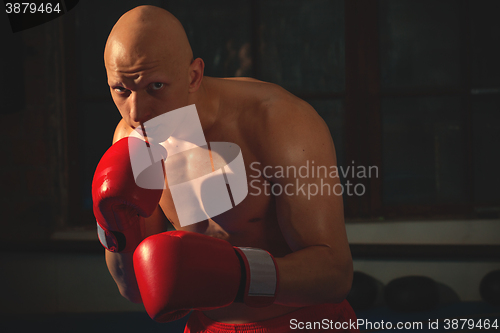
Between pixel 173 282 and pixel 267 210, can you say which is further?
pixel 267 210

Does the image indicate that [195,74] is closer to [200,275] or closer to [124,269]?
[200,275]

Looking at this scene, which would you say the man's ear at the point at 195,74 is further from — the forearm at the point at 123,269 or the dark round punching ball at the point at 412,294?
the dark round punching ball at the point at 412,294

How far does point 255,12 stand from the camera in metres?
2.04

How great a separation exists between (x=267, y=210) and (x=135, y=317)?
1360mm

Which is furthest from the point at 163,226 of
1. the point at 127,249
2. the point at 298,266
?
the point at 298,266

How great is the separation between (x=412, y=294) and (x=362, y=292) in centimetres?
20

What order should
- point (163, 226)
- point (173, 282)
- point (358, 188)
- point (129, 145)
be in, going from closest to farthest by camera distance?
point (173, 282) → point (129, 145) → point (163, 226) → point (358, 188)

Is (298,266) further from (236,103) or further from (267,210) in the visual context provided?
(236,103)

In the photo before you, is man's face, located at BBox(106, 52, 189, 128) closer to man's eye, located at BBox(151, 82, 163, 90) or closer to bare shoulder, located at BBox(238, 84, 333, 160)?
man's eye, located at BBox(151, 82, 163, 90)

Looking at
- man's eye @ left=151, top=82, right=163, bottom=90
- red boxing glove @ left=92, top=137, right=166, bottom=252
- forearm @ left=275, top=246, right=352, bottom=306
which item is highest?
man's eye @ left=151, top=82, right=163, bottom=90

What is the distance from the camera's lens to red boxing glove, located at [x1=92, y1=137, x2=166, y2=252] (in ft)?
2.42

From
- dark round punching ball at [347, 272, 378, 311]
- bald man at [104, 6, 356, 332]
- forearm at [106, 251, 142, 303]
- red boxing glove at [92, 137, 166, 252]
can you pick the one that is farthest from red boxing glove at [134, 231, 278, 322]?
dark round punching ball at [347, 272, 378, 311]

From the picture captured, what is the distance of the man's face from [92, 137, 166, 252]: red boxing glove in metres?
0.12

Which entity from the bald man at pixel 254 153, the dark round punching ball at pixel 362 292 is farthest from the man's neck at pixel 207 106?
the dark round punching ball at pixel 362 292
